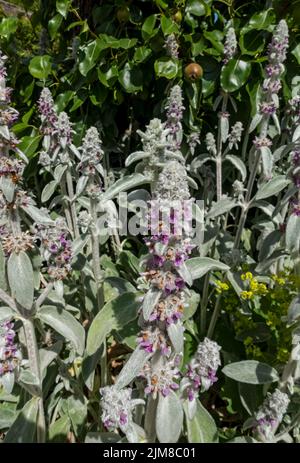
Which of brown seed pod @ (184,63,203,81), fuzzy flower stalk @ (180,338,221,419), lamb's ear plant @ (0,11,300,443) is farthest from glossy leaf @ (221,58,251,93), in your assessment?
fuzzy flower stalk @ (180,338,221,419)

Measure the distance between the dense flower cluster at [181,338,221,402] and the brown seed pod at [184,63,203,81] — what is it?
79.2 inches

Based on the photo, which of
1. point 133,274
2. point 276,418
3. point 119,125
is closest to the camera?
point 276,418

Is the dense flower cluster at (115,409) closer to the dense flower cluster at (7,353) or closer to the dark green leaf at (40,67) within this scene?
the dense flower cluster at (7,353)

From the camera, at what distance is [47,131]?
7.51ft

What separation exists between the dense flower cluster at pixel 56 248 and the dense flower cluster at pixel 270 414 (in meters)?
0.88

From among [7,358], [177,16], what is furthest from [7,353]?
[177,16]

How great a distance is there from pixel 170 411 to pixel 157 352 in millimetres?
187

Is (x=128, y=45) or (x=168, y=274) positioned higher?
(x=128, y=45)

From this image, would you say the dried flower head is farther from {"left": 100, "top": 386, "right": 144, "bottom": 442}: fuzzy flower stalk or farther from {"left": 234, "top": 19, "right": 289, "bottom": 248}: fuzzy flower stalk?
{"left": 100, "top": 386, "right": 144, "bottom": 442}: fuzzy flower stalk

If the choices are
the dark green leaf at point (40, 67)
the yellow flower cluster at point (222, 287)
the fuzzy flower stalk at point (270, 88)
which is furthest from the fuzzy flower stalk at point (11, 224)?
the dark green leaf at point (40, 67)

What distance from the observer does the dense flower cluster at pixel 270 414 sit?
1.35 meters

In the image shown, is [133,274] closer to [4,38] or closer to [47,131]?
[47,131]

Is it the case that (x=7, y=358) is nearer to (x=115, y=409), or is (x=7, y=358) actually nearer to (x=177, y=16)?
(x=115, y=409)
